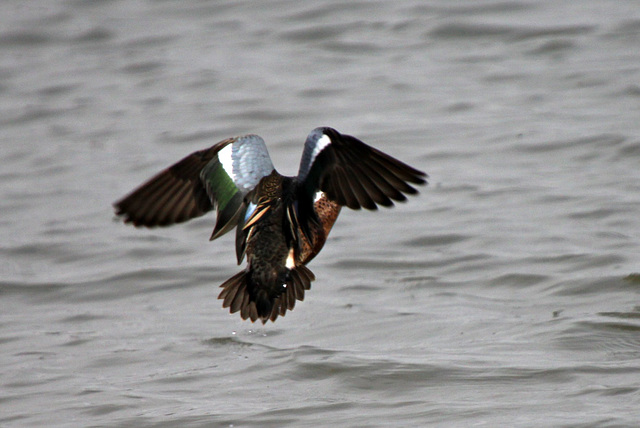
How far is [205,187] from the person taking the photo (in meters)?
5.09

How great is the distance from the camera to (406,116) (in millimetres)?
9703

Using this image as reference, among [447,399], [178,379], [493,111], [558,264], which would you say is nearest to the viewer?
[447,399]

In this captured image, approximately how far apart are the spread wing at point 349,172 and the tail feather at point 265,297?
371 mm

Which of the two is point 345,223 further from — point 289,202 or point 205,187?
point 289,202

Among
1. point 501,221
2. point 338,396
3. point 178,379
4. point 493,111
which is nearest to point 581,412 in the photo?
point 338,396

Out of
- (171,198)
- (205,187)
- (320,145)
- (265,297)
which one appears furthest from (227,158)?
(265,297)

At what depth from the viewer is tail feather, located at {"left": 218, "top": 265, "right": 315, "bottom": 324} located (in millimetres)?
4730

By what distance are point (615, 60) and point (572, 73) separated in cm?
44

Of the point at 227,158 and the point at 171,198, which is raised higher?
the point at 227,158

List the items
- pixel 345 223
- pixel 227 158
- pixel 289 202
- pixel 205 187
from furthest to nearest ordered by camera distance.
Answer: pixel 345 223 < pixel 205 187 < pixel 227 158 < pixel 289 202

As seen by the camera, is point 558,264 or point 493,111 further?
point 493,111

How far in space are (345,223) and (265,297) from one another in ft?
10.8

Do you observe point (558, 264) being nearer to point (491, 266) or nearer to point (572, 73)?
point (491, 266)

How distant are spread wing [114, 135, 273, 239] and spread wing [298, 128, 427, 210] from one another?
27 centimetres
